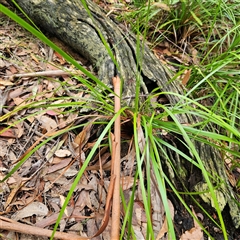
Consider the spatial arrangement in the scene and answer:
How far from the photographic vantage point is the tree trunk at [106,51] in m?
1.43

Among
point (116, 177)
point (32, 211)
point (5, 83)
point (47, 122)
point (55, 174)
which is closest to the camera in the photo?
point (116, 177)

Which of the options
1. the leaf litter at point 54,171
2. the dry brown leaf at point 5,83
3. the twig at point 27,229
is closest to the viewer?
the twig at point 27,229

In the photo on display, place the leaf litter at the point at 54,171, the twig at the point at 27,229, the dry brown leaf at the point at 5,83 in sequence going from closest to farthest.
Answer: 1. the twig at the point at 27,229
2. the leaf litter at the point at 54,171
3. the dry brown leaf at the point at 5,83

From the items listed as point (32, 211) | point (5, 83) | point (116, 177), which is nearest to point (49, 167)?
point (32, 211)

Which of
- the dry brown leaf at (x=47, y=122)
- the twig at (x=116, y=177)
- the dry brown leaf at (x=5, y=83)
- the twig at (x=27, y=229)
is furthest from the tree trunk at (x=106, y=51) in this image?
the twig at (x=27, y=229)

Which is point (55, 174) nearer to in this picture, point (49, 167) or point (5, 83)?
point (49, 167)

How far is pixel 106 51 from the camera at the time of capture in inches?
64.4

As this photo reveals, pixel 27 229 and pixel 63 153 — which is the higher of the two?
pixel 63 153

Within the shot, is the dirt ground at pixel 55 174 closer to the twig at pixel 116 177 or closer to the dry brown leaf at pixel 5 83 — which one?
the dry brown leaf at pixel 5 83

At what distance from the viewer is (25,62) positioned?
1711 millimetres

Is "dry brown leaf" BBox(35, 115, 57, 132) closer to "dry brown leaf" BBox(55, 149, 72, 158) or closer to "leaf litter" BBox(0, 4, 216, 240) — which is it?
"leaf litter" BBox(0, 4, 216, 240)

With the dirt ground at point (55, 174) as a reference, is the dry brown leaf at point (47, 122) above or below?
above

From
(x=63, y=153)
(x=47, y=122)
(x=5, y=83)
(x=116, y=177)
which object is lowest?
(x=116, y=177)

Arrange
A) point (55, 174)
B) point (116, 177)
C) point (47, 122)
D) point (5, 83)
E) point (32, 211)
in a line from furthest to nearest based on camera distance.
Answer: point (5, 83) < point (47, 122) < point (55, 174) < point (32, 211) < point (116, 177)
